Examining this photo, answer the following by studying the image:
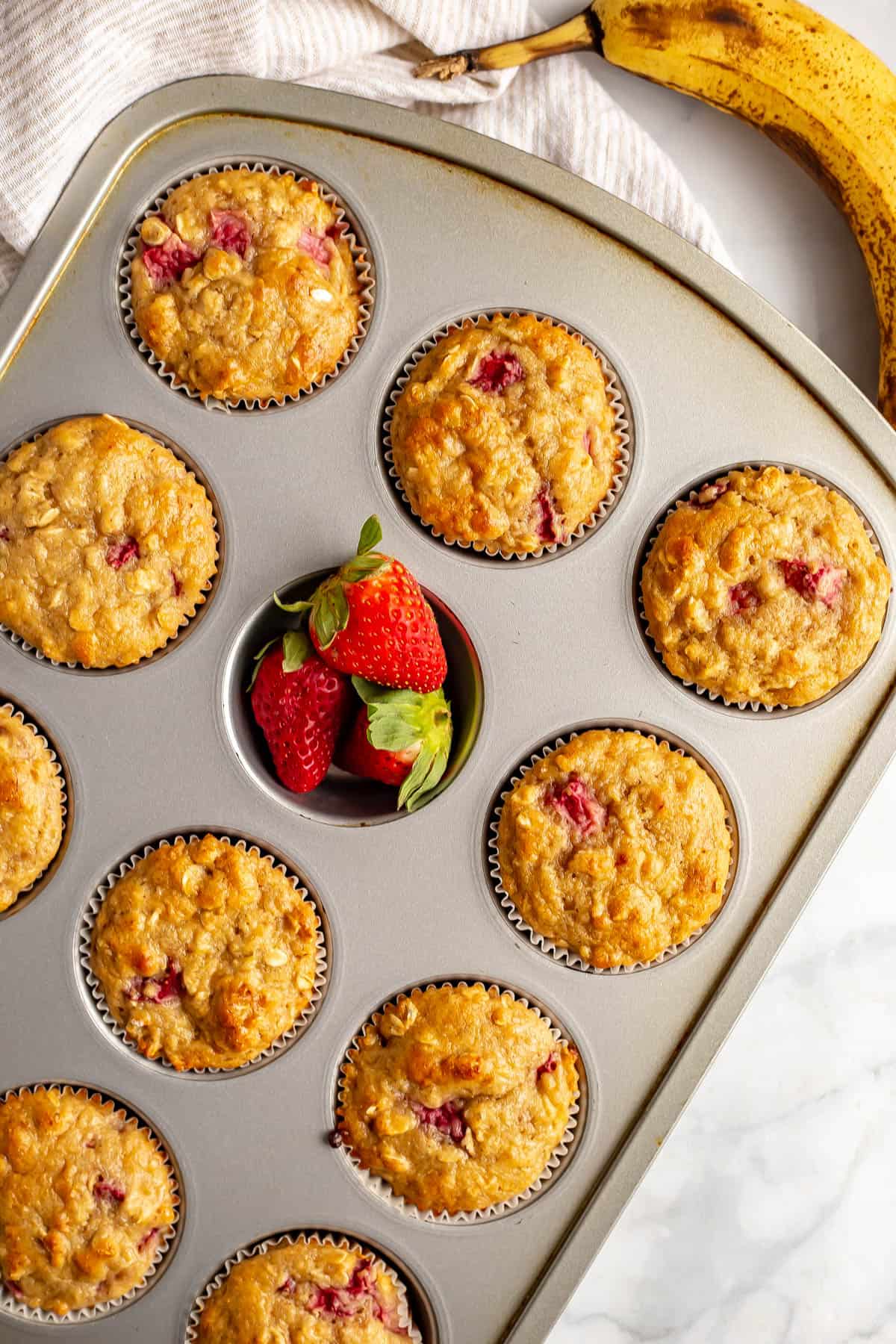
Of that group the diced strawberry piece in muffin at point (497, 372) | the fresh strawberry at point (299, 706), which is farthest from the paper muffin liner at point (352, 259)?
the fresh strawberry at point (299, 706)

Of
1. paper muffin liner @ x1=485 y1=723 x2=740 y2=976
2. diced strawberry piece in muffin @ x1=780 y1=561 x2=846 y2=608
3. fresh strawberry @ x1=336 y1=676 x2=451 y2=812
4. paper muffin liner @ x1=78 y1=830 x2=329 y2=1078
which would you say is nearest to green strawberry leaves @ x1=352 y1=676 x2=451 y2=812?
fresh strawberry @ x1=336 y1=676 x2=451 y2=812

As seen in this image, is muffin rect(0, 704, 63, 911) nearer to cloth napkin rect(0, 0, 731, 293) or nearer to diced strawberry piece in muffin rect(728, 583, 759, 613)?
cloth napkin rect(0, 0, 731, 293)

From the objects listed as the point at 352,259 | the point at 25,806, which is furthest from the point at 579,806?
the point at 352,259

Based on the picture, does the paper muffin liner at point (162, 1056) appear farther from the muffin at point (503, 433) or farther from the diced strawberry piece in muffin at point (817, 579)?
the diced strawberry piece in muffin at point (817, 579)

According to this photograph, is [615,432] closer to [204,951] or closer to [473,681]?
[473,681]

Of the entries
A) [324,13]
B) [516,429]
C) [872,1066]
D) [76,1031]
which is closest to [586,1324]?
[872,1066]
